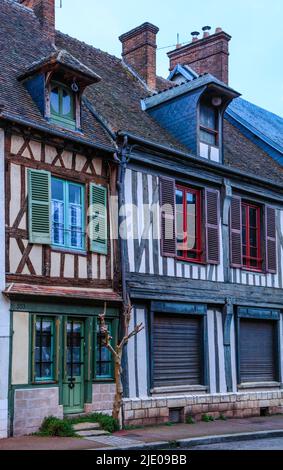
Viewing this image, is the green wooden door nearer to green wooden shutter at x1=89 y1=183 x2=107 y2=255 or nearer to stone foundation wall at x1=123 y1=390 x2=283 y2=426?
stone foundation wall at x1=123 y1=390 x2=283 y2=426

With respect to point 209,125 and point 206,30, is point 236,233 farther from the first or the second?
point 206,30

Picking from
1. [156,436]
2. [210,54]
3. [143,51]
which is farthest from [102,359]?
[210,54]

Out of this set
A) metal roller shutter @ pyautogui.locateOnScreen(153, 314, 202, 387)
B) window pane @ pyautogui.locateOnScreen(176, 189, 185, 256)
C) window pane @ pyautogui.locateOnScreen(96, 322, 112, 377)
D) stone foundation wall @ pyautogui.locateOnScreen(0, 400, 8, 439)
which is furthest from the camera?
window pane @ pyautogui.locateOnScreen(176, 189, 185, 256)

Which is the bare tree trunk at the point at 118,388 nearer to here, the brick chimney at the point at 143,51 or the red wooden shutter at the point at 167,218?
the red wooden shutter at the point at 167,218

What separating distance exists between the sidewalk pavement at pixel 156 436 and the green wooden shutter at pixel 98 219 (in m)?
3.32

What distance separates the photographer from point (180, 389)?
14.3m

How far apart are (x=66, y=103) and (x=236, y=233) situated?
5.19 m

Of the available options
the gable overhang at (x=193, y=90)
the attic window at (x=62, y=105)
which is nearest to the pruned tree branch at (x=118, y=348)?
the attic window at (x=62, y=105)

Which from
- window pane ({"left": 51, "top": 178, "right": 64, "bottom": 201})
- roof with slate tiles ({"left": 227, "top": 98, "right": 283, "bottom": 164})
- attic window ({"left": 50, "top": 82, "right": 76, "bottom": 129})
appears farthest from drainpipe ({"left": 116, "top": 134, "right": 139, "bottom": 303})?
roof with slate tiles ({"left": 227, "top": 98, "right": 283, "bottom": 164})

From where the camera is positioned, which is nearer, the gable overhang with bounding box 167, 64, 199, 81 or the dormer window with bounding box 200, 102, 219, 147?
the dormer window with bounding box 200, 102, 219, 147

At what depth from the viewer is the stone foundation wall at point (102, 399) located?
489 inches

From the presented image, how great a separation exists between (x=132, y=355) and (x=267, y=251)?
5.19 metres

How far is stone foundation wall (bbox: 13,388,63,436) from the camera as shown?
1113 cm

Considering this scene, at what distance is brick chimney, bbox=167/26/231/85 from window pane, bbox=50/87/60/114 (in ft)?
29.1
